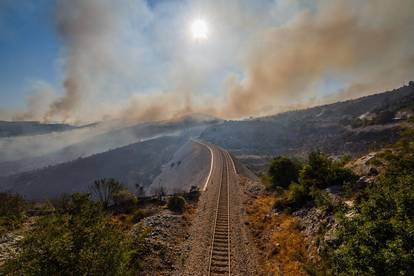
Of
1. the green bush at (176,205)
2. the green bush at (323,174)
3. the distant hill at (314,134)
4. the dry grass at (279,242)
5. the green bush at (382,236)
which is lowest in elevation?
the dry grass at (279,242)

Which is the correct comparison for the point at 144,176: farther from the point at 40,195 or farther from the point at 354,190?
the point at 354,190

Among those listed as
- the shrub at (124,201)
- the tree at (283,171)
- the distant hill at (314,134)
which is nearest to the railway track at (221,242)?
the tree at (283,171)

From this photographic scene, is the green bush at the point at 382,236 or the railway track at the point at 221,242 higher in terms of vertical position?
the green bush at the point at 382,236

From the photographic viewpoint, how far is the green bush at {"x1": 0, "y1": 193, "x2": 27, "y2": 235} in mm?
25141

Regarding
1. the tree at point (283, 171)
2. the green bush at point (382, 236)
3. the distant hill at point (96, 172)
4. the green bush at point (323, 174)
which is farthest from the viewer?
the distant hill at point (96, 172)

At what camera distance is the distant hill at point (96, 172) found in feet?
515

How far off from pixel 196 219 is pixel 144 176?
410ft

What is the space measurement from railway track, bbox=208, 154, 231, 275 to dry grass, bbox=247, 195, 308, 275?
2573mm

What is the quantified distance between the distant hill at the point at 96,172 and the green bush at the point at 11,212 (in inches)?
4393

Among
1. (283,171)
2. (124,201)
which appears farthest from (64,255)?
(283,171)

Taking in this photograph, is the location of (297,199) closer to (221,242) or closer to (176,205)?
(221,242)

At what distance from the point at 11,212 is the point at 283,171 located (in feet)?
111

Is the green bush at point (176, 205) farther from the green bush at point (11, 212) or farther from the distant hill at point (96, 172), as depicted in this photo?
the distant hill at point (96, 172)

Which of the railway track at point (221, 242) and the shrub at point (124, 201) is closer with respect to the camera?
the railway track at point (221, 242)
